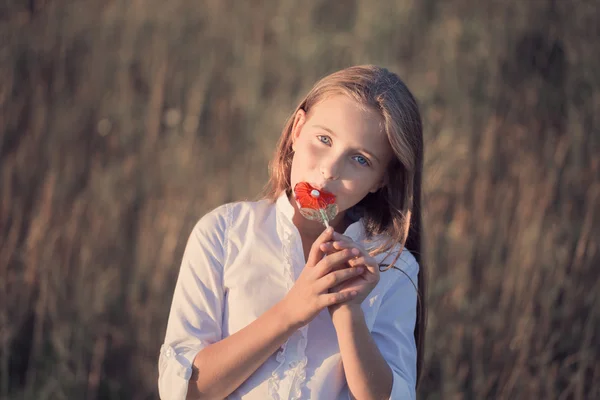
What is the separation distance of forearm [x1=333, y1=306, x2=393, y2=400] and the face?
0.26m

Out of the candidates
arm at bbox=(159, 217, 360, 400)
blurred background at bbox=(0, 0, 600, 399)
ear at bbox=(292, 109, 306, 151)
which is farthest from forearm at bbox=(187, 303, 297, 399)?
blurred background at bbox=(0, 0, 600, 399)

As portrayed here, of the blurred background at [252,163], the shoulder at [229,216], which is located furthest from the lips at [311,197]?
the blurred background at [252,163]

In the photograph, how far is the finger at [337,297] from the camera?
1.56 meters

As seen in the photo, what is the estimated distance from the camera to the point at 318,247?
156 cm

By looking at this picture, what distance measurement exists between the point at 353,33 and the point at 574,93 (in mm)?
1208

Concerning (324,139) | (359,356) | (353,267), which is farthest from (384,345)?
(324,139)

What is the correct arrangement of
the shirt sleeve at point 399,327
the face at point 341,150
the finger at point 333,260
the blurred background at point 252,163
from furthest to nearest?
1. the blurred background at point 252,163
2. the shirt sleeve at point 399,327
3. the face at point 341,150
4. the finger at point 333,260

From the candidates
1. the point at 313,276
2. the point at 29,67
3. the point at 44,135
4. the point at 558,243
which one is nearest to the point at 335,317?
the point at 313,276

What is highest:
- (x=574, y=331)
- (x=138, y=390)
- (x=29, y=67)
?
(x=29, y=67)

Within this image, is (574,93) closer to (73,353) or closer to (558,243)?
(558,243)

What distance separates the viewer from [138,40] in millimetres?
4160

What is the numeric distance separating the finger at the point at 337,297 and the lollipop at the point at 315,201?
0.16 m

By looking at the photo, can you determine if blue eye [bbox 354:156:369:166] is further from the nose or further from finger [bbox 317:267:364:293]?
finger [bbox 317:267:364:293]

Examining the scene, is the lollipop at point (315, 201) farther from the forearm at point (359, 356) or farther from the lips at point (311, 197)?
the forearm at point (359, 356)
